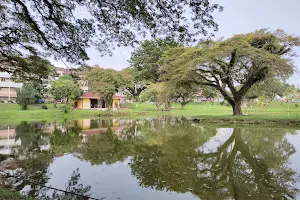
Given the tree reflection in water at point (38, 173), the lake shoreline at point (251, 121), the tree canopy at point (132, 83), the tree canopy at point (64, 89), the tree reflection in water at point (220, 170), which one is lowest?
the tree reflection in water at point (38, 173)

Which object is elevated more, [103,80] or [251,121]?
[103,80]

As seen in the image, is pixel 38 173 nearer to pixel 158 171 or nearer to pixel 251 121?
pixel 158 171

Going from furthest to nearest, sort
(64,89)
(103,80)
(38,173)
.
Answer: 1. (64,89)
2. (103,80)
3. (38,173)

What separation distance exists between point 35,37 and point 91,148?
5.19 metres

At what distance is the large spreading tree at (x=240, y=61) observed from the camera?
20.5 meters

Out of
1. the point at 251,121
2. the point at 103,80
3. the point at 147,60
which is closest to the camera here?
the point at 251,121

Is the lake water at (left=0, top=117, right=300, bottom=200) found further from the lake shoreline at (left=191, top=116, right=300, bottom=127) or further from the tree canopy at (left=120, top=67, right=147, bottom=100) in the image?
the tree canopy at (left=120, top=67, right=147, bottom=100)

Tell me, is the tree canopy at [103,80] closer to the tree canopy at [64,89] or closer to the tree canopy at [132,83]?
the tree canopy at [132,83]

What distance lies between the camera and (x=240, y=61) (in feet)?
72.8

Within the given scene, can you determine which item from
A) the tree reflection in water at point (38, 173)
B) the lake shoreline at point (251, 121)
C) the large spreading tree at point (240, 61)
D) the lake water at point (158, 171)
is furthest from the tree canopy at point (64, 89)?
the lake water at point (158, 171)

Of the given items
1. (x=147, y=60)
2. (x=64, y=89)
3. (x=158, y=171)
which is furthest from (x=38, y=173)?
(x=147, y=60)

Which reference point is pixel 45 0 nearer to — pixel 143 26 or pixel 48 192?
pixel 143 26

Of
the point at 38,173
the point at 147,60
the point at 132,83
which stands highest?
the point at 147,60

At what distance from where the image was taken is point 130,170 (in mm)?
7641
